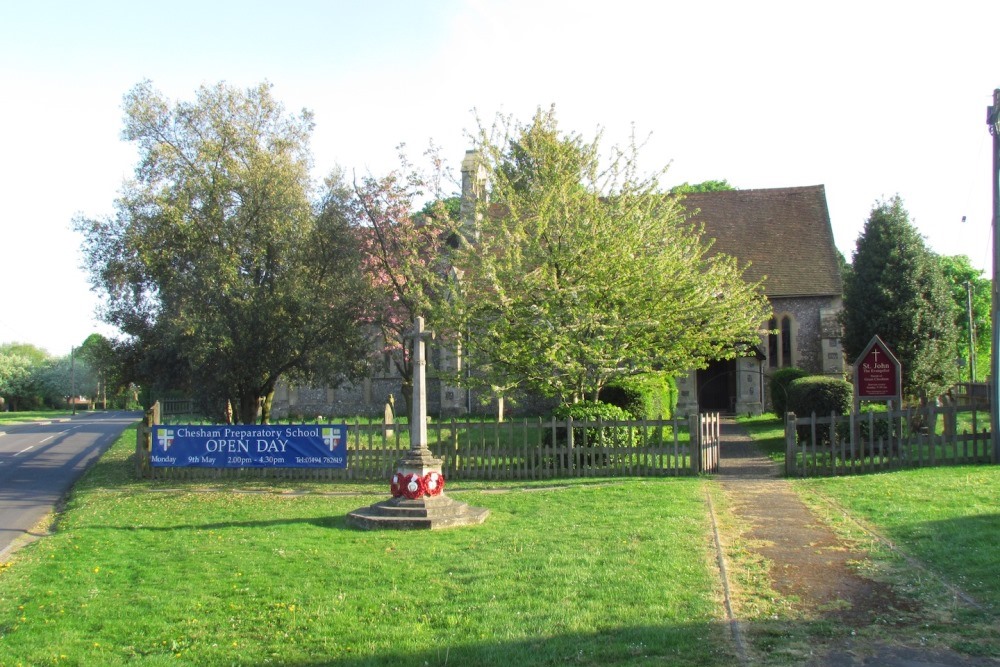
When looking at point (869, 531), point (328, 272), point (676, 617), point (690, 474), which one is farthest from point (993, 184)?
point (328, 272)

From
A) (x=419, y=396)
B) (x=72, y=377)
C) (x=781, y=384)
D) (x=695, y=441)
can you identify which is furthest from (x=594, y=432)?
(x=72, y=377)

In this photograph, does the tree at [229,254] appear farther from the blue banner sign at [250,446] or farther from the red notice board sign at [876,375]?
the red notice board sign at [876,375]

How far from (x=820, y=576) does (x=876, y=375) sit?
36.4 ft

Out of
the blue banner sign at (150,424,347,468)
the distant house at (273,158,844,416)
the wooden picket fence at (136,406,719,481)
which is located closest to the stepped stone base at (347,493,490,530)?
the wooden picket fence at (136,406,719,481)

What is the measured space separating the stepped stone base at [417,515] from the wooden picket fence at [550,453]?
14.2 ft

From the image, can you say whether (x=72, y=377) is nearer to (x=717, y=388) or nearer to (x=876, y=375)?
(x=717, y=388)

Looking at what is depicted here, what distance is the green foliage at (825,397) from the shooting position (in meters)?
19.5

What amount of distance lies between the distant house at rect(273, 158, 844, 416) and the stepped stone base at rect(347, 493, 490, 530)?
18367mm

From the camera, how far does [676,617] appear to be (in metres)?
6.46

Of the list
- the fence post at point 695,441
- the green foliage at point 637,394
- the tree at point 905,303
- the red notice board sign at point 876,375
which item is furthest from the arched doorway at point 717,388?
the fence post at point 695,441

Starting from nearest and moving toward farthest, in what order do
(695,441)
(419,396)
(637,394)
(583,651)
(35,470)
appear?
(583,651), (419,396), (695,441), (35,470), (637,394)

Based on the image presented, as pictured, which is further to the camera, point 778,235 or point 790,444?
point 778,235

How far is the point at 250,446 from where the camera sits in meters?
17.2

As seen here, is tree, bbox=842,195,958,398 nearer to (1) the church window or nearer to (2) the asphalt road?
(1) the church window
